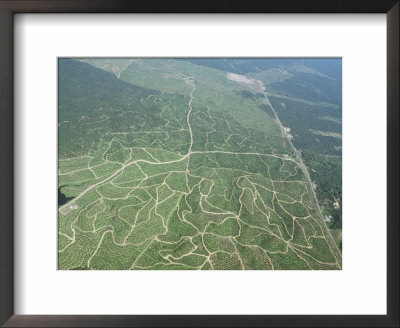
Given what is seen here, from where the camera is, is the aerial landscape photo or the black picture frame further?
the aerial landscape photo

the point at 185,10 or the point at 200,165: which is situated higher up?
the point at 185,10

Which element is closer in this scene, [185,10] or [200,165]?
[185,10]

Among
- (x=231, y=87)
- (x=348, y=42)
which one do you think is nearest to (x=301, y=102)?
(x=231, y=87)

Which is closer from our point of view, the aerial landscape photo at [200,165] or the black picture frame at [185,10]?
the black picture frame at [185,10]
